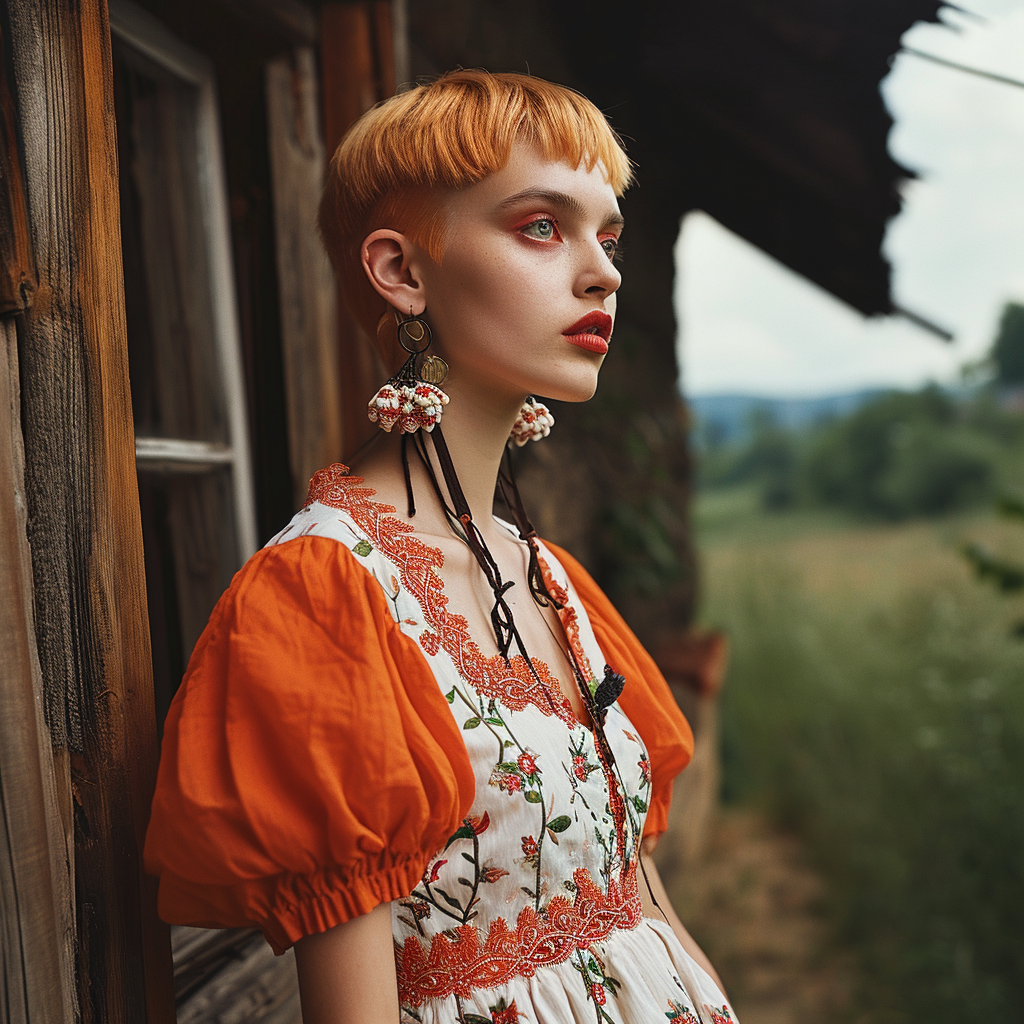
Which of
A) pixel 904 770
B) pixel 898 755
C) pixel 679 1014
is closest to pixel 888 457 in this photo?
pixel 898 755

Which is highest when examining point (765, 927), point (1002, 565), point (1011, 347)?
point (1011, 347)

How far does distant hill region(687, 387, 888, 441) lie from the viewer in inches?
577

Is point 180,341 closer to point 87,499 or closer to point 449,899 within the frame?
point 87,499

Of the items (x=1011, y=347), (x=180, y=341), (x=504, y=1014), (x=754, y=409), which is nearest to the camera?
(x=504, y=1014)

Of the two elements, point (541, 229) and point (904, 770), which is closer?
point (541, 229)

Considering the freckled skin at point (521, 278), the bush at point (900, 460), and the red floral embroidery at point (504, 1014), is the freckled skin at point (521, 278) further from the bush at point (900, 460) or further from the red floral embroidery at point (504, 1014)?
the bush at point (900, 460)

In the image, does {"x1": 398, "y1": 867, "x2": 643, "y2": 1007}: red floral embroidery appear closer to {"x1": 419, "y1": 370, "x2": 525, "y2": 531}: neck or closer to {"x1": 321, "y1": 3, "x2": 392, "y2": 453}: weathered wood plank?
{"x1": 419, "y1": 370, "x2": 525, "y2": 531}: neck

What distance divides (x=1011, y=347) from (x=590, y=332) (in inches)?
417

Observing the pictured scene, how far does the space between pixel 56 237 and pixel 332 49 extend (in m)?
1.17

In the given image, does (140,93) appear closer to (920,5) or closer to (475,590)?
(475,590)

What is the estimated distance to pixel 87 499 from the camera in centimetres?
99

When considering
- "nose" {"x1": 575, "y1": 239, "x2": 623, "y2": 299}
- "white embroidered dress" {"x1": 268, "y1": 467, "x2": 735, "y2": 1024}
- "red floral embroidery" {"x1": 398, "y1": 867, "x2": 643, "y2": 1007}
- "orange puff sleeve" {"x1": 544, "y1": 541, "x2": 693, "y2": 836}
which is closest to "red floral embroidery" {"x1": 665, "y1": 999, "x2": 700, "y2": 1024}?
"white embroidered dress" {"x1": 268, "y1": 467, "x2": 735, "y2": 1024}

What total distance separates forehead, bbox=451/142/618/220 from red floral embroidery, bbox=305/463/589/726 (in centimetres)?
39

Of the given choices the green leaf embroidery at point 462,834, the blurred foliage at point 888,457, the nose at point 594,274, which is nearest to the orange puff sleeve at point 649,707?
the green leaf embroidery at point 462,834
